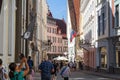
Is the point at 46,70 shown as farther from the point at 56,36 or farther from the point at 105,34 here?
the point at 56,36

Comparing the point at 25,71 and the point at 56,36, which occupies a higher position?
the point at 56,36

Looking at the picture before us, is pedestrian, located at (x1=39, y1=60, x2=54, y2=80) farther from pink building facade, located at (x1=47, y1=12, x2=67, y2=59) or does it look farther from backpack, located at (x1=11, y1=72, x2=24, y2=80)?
pink building facade, located at (x1=47, y1=12, x2=67, y2=59)

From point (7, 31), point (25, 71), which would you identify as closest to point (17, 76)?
point (25, 71)

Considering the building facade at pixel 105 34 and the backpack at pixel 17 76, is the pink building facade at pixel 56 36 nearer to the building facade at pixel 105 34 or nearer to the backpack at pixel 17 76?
the building facade at pixel 105 34

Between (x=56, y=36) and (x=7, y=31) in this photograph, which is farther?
(x=56, y=36)

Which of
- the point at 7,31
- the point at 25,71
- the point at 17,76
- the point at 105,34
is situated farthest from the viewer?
the point at 105,34

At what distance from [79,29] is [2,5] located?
251ft

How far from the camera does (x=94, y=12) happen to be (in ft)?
197

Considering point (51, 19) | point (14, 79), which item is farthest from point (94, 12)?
point (51, 19)

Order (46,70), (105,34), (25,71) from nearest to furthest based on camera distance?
(25,71) < (46,70) < (105,34)

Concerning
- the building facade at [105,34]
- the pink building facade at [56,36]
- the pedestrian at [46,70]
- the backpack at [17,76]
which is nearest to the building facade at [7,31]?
the pedestrian at [46,70]

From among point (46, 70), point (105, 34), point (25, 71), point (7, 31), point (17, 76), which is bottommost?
point (46, 70)

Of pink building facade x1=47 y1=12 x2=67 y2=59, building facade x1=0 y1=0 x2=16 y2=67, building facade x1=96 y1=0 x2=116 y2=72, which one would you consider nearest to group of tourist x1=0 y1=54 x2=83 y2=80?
building facade x1=0 y1=0 x2=16 y2=67

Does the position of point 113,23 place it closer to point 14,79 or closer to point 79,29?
point 14,79
